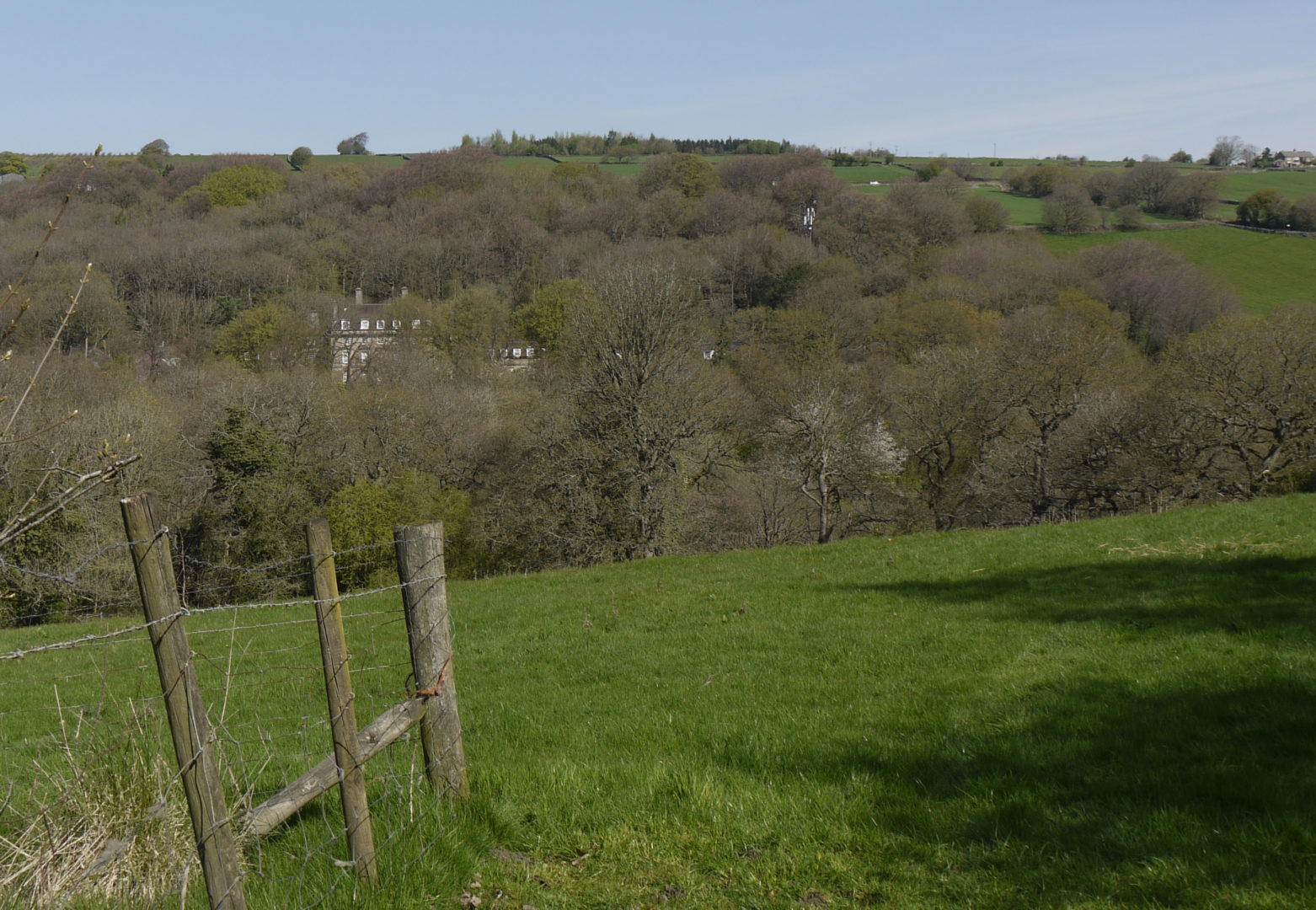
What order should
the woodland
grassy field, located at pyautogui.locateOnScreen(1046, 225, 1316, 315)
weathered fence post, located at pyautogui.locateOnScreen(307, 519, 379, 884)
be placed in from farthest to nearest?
grassy field, located at pyautogui.locateOnScreen(1046, 225, 1316, 315)
the woodland
weathered fence post, located at pyautogui.locateOnScreen(307, 519, 379, 884)

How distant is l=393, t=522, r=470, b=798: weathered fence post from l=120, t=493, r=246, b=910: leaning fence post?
143cm

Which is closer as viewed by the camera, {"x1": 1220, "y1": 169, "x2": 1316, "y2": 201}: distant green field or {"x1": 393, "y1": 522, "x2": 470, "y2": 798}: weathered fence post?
{"x1": 393, "y1": 522, "x2": 470, "y2": 798}: weathered fence post

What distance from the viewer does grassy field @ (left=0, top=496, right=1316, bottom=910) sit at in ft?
15.3

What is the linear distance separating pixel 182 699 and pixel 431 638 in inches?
66.8

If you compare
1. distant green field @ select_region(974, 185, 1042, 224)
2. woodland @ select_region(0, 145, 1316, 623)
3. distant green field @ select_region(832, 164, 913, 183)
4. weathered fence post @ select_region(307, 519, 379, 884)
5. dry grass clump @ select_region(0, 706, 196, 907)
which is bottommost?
woodland @ select_region(0, 145, 1316, 623)

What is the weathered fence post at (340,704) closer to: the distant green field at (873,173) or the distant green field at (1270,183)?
the distant green field at (1270,183)

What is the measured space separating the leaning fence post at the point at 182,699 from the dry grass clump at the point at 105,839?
566 millimetres

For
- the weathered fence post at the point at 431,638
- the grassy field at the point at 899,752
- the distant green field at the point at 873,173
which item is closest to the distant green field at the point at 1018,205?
the distant green field at the point at 873,173

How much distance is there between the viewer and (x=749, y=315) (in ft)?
241

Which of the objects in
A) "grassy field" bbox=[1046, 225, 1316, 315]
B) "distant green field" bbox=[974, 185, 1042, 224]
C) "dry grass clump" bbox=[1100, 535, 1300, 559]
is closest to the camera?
"dry grass clump" bbox=[1100, 535, 1300, 559]

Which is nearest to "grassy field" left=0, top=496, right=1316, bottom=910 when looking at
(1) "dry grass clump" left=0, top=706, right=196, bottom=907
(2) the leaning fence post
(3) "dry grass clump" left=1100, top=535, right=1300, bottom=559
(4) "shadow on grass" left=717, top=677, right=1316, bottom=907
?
(4) "shadow on grass" left=717, top=677, right=1316, bottom=907

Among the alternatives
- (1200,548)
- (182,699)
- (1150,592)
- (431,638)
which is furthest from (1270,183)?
(182,699)

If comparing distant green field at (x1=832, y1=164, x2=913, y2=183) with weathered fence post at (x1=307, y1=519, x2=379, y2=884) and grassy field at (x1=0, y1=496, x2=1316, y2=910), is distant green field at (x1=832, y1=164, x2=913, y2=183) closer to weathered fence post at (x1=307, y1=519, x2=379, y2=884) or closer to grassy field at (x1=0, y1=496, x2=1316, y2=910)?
grassy field at (x1=0, y1=496, x2=1316, y2=910)

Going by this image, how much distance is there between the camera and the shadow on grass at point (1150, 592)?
9.09 m
